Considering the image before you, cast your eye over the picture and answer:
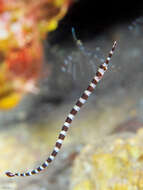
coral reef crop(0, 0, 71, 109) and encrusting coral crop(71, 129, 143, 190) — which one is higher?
coral reef crop(0, 0, 71, 109)

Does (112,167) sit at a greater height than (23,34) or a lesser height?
lesser

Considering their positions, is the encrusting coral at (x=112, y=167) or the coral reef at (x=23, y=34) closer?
the encrusting coral at (x=112, y=167)

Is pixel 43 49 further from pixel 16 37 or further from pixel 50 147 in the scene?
pixel 50 147

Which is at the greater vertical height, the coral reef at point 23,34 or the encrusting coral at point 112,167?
the coral reef at point 23,34

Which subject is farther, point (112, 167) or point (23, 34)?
point (23, 34)

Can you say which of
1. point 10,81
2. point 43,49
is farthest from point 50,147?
point 43,49

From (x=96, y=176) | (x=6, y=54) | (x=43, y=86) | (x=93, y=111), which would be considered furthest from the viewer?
(x=93, y=111)

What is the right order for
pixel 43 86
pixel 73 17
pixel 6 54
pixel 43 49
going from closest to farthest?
pixel 73 17 → pixel 6 54 → pixel 43 49 → pixel 43 86

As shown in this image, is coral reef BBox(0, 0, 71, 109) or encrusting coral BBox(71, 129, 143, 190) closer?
encrusting coral BBox(71, 129, 143, 190)
